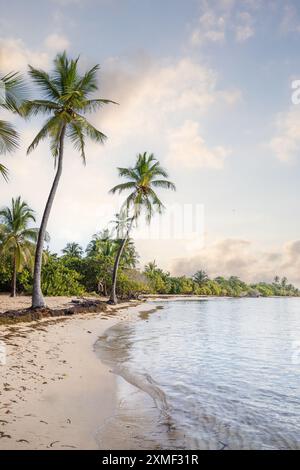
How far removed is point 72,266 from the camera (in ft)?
160

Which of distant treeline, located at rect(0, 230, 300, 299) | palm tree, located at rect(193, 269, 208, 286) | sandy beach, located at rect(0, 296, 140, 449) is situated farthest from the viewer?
palm tree, located at rect(193, 269, 208, 286)

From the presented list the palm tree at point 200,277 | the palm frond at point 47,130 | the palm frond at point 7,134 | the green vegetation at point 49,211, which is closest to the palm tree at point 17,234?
the green vegetation at point 49,211

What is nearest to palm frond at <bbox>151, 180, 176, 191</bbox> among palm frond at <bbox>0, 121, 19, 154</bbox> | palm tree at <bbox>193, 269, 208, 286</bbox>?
palm frond at <bbox>0, 121, 19, 154</bbox>

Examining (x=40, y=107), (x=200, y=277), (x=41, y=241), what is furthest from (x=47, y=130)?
(x=200, y=277)

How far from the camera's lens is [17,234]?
30.2 m

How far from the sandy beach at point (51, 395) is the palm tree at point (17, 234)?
70.1 feet

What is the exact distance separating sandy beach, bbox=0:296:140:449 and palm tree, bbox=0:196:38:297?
70.1ft

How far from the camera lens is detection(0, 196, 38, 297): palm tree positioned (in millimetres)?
29797

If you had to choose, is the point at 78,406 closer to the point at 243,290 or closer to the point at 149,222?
the point at 149,222

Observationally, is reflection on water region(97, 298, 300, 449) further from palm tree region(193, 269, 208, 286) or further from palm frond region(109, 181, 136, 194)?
palm tree region(193, 269, 208, 286)

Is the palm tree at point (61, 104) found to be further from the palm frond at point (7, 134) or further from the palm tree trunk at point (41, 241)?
the palm frond at point (7, 134)

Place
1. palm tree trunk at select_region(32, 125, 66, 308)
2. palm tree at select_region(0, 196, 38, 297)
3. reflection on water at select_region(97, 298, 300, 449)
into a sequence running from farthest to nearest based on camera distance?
palm tree at select_region(0, 196, 38, 297) < palm tree trunk at select_region(32, 125, 66, 308) < reflection on water at select_region(97, 298, 300, 449)

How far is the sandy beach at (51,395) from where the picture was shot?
3.75m

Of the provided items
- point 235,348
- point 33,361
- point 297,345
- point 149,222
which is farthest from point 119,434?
point 149,222
